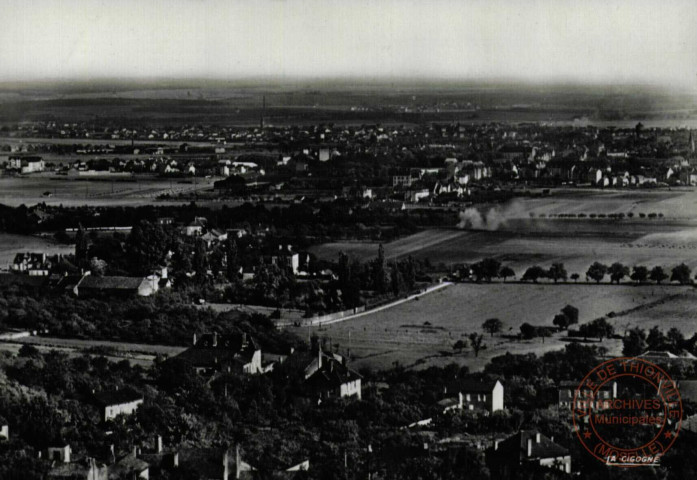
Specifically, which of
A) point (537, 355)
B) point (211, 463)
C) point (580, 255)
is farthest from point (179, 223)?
point (211, 463)

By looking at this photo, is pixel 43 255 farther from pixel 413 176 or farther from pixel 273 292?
pixel 413 176

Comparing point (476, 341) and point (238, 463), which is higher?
point (238, 463)

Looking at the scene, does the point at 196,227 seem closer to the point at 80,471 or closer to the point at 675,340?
the point at 675,340

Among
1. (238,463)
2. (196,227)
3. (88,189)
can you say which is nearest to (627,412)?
(238,463)

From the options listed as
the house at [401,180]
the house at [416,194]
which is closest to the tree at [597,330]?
the house at [416,194]

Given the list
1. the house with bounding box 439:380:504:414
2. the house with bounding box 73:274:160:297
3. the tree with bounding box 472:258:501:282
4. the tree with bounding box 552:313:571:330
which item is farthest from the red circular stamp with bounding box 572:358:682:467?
the house with bounding box 73:274:160:297
